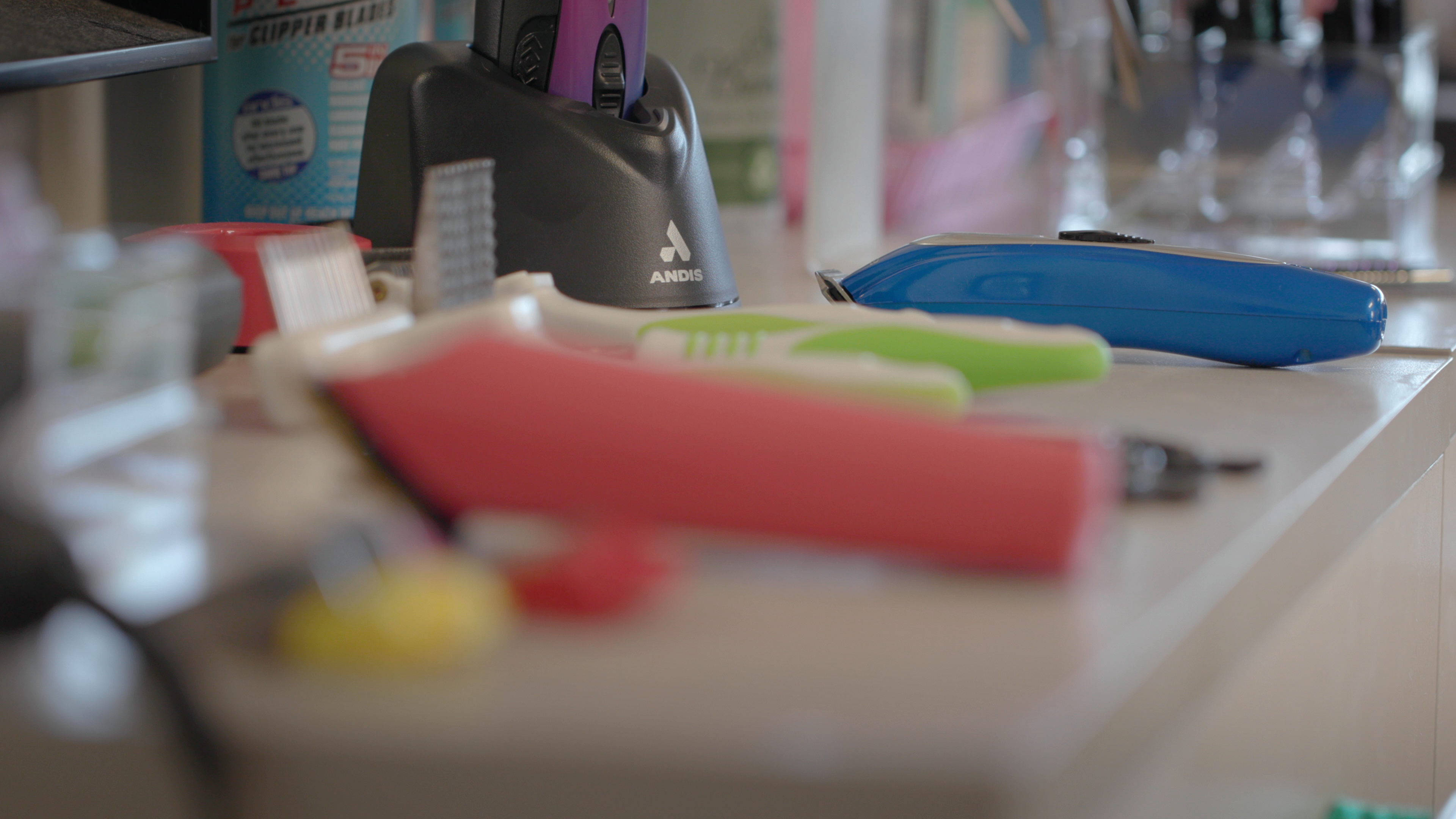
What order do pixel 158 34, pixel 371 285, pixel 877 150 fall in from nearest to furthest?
pixel 371 285, pixel 158 34, pixel 877 150

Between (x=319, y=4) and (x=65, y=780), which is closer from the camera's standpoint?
(x=65, y=780)

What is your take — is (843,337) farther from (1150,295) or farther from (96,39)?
(96,39)

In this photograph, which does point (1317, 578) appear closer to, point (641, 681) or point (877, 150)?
point (641, 681)

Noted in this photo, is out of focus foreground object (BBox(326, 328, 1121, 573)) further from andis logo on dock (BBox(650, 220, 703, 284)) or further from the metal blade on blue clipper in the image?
andis logo on dock (BBox(650, 220, 703, 284))

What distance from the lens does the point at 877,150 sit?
3.57 feet

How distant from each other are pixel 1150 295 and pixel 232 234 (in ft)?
1.07

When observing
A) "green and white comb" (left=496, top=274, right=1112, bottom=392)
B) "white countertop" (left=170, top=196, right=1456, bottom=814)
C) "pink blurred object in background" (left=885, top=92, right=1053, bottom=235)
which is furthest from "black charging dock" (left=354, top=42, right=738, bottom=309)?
"pink blurred object in background" (left=885, top=92, right=1053, bottom=235)

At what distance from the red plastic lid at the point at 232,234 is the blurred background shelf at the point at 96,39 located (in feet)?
0.21

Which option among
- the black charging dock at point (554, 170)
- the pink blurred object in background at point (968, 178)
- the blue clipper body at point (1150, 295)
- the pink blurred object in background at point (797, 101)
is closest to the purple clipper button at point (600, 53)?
the black charging dock at point (554, 170)

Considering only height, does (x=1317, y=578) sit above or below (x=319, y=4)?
below

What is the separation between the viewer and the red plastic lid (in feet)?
1.48

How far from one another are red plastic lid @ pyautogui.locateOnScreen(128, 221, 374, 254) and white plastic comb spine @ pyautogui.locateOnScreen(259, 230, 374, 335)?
0.27 ft

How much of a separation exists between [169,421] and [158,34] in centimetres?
31

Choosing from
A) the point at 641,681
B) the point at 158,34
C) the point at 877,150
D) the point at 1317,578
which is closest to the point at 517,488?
the point at 641,681
